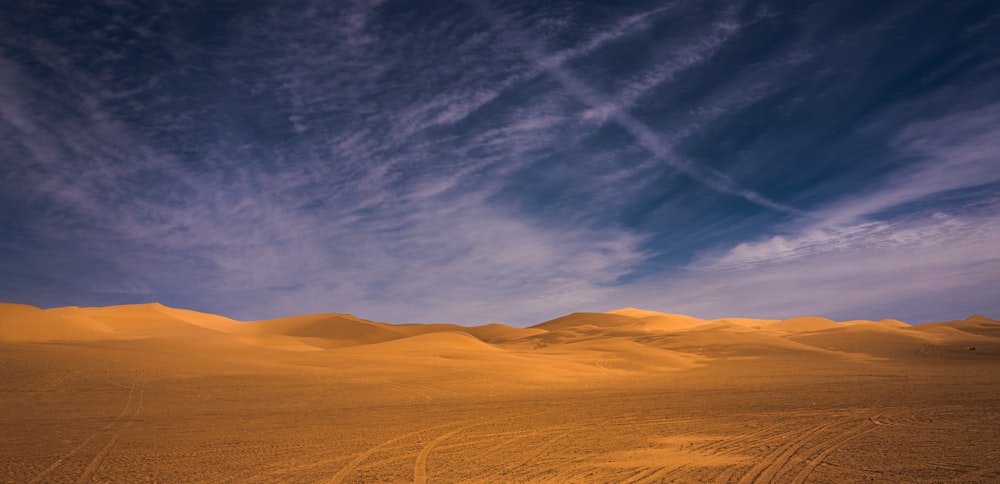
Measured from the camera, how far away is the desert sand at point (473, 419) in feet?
28.9

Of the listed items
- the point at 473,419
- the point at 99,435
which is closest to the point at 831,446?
the point at 473,419

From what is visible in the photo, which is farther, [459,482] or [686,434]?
[686,434]

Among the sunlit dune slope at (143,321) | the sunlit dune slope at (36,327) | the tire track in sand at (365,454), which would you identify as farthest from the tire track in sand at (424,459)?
the sunlit dune slope at (143,321)

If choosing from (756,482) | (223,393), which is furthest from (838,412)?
(223,393)

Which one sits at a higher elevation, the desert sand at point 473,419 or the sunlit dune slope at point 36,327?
the sunlit dune slope at point 36,327

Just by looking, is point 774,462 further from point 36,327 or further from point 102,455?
point 36,327

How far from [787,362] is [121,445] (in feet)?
114

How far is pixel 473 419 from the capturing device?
46.2 ft

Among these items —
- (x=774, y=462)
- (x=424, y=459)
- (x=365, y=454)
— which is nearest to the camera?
(x=774, y=462)

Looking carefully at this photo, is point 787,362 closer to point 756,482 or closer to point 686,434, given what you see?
point 686,434

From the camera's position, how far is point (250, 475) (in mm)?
8789

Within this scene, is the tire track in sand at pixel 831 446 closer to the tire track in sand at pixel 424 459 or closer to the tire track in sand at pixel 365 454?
the tire track in sand at pixel 424 459

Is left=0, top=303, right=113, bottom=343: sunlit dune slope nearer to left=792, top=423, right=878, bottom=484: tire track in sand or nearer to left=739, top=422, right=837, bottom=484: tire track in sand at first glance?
left=739, top=422, right=837, bottom=484: tire track in sand

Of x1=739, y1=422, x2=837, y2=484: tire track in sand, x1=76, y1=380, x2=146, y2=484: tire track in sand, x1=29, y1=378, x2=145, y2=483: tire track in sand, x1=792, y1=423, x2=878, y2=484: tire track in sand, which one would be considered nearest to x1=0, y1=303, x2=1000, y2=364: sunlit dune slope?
x1=29, y1=378, x2=145, y2=483: tire track in sand
